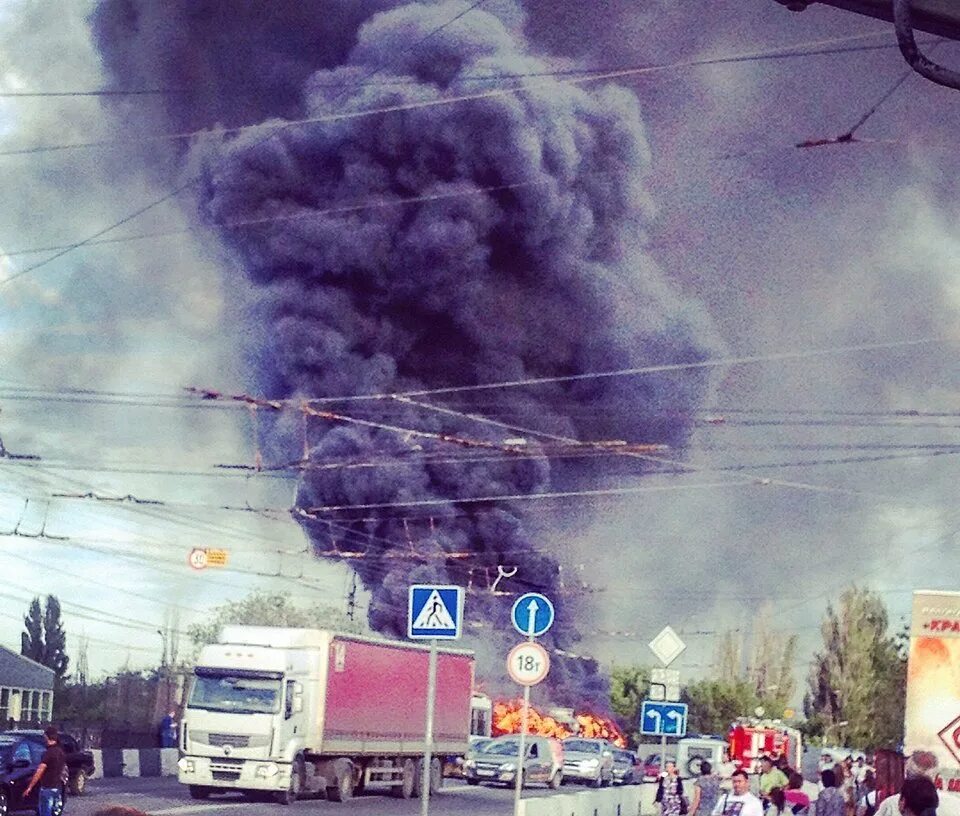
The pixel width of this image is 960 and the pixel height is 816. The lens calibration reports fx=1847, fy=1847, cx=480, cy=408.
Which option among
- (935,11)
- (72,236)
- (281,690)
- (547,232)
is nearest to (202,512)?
(72,236)

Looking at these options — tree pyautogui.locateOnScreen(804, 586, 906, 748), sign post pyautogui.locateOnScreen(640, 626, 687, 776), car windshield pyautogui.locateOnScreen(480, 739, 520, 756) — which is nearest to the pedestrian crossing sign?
sign post pyautogui.locateOnScreen(640, 626, 687, 776)

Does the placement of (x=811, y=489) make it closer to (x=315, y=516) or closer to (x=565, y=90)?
(x=565, y=90)

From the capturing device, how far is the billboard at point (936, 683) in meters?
18.4

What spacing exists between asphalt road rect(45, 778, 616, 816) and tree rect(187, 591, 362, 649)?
140 ft

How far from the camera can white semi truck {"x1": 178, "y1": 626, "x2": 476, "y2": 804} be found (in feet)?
114

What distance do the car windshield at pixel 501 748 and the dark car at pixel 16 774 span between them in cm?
2316

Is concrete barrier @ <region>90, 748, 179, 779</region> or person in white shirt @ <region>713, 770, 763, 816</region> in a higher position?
person in white shirt @ <region>713, 770, 763, 816</region>

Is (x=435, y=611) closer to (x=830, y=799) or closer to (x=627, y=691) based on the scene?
(x=830, y=799)

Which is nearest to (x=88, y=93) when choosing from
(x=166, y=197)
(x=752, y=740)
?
(x=166, y=197)

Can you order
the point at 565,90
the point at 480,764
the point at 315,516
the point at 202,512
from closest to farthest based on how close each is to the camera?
1. the point at 480,764
2. the point at 315,516
3. the point at 202,512
4. the point at 565,90

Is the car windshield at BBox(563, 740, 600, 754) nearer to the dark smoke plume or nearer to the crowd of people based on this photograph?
the dark smoke plume

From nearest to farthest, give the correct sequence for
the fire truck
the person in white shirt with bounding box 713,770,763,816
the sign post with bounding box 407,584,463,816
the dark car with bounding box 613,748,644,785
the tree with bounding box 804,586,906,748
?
the person in white shirt with bounding box 713,770,763,816, the sign post with bounding box 407,584,463,816, the fire truck, the dark car with bounding box 613,748,644,785, the tree with bounding box 804,586,906,748

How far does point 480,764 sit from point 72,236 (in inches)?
1507

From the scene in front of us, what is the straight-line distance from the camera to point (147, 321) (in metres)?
79.1
